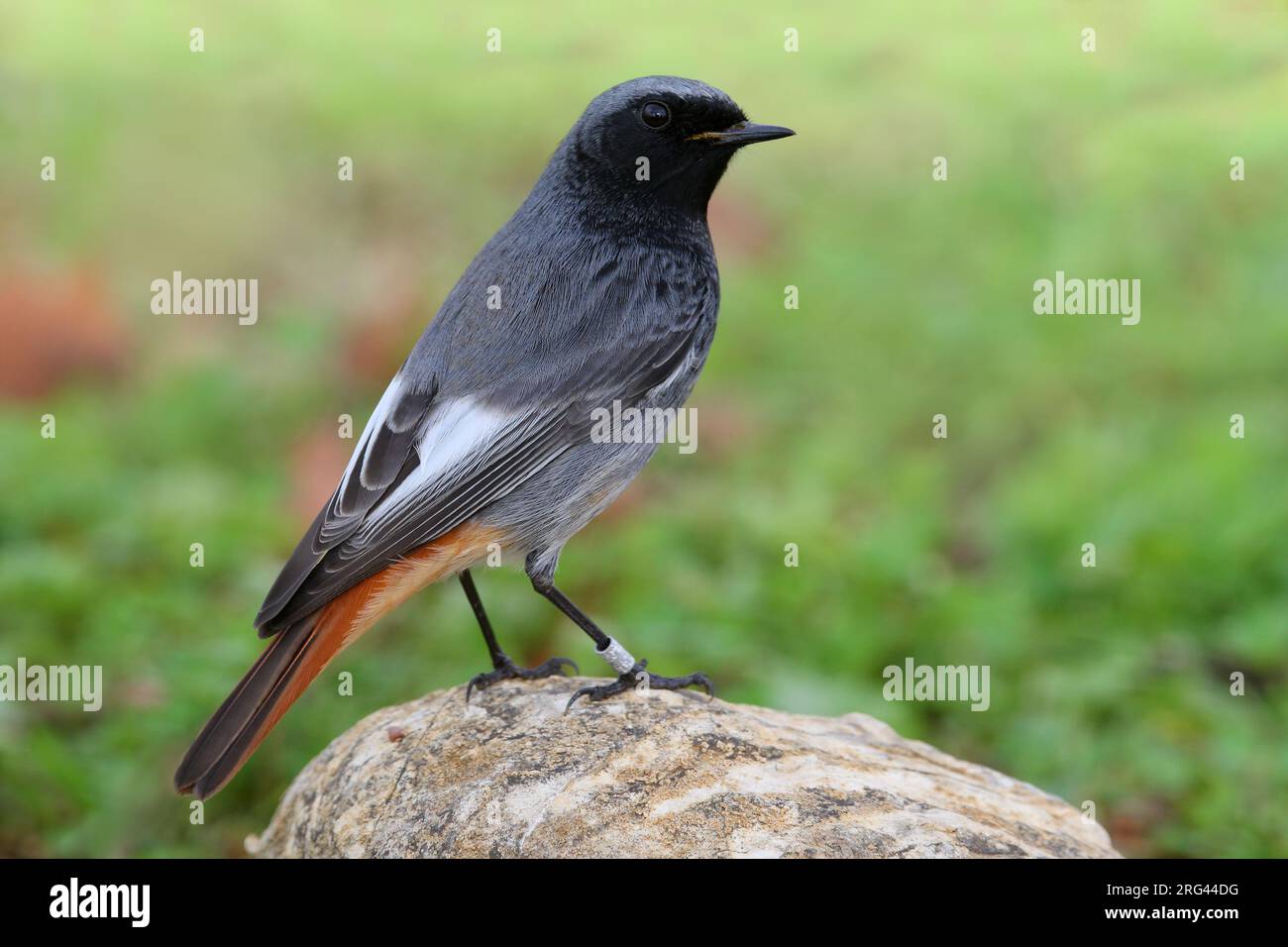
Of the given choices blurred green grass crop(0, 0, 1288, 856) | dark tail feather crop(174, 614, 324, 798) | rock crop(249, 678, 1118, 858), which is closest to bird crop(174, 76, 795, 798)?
dark tail feather crop(174, 614, 324, 798)

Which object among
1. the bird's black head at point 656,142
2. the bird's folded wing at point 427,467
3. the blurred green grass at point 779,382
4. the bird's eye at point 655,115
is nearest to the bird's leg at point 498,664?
the bird's folded wing at point 427,467

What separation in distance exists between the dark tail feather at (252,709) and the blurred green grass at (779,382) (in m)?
1.32

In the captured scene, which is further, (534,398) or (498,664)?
(498,664)

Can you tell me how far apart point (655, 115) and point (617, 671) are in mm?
1776

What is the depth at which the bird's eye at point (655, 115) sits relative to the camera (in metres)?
4.66

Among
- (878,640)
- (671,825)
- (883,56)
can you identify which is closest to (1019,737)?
(878,640)

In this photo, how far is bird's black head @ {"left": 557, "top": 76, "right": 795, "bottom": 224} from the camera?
4.65 m

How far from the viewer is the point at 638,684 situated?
4520mm

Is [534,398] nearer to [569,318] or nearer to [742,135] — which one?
[569,318]

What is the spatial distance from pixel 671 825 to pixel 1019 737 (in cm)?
246

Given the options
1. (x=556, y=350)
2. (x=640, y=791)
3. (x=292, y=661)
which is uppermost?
(x=556, y=350)

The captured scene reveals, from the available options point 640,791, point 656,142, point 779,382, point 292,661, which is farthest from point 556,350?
point 779,382

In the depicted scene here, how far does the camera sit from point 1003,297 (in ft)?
30.6

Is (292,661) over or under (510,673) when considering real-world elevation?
over
